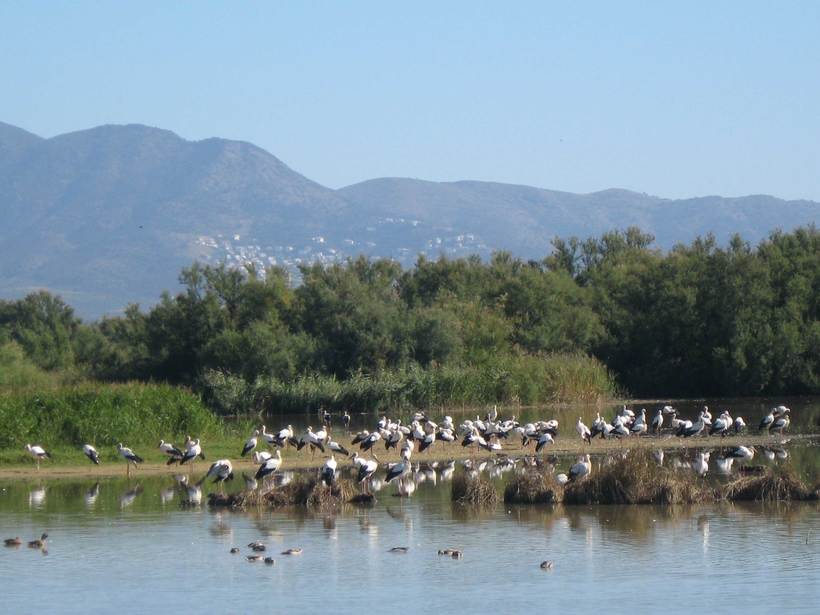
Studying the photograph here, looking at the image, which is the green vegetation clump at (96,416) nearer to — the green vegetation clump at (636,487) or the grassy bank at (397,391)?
the green vegetation clump at (636,487)

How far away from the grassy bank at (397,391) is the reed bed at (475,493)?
22501mm

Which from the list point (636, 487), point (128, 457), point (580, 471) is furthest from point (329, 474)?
point (128, 457)

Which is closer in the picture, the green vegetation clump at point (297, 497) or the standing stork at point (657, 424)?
the green vegetation clump at point (297, 497)

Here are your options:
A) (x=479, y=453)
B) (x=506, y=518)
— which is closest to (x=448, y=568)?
(x=506, y=518)

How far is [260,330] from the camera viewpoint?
4938 centimetres

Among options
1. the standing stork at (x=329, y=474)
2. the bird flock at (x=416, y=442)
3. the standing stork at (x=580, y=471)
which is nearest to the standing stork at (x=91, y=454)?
the bird flock at (x=416, y=442)

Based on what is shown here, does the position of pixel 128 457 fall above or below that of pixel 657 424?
below

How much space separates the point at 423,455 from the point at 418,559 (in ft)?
43.8

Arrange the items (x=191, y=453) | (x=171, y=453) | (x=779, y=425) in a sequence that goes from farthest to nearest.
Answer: (x=779, y=425) → (x=171, y=453) → (x=191, y=453)

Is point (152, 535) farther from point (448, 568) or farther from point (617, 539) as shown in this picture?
point (617, 539)

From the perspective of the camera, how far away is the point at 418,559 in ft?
60.5

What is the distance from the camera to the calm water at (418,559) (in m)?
16.1

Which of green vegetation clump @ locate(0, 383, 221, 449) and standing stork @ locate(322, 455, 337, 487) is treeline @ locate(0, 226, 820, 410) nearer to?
green vegetation clump @ locate(0, 383, 221, 449)

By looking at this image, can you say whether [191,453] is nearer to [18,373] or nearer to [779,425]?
[779,425]
